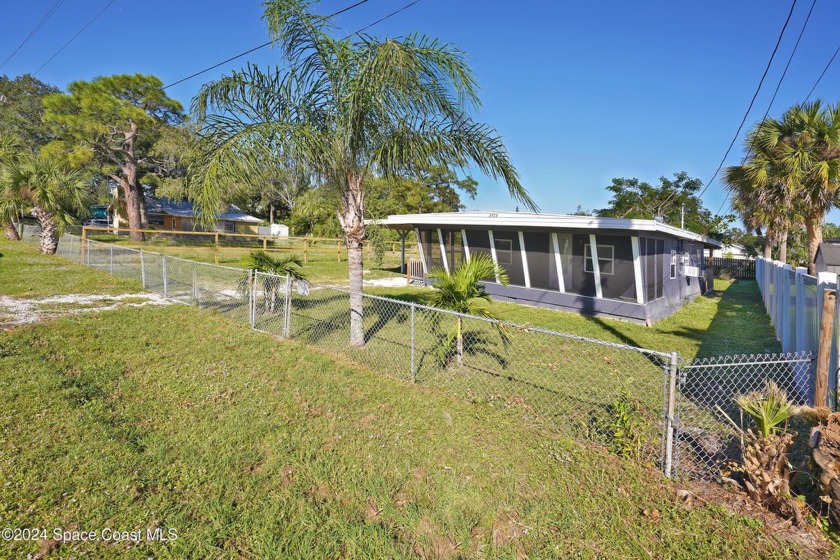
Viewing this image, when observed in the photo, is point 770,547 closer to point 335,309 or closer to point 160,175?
point 335,309

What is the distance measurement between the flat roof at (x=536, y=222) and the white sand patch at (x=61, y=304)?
7048mm

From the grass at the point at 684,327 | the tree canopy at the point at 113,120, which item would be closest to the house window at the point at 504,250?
the grass at the point at 684,327

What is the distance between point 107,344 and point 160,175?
28820mm

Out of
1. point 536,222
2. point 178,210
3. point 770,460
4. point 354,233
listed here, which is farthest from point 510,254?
point 178,210

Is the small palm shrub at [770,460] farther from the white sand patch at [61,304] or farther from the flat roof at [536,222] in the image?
the white sand patch at [61,304]

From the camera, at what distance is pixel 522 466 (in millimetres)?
3326

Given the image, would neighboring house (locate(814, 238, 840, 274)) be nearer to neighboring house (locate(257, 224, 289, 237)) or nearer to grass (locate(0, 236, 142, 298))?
grass (locate(0, 236, 142, 298))

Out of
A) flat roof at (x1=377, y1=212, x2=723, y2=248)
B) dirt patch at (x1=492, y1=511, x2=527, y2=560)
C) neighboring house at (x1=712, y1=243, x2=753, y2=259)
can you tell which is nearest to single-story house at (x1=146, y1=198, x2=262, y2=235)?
flat roof at (x1=377, y1=212, x2=723, y2=248)

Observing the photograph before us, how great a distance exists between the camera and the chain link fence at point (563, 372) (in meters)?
3.52

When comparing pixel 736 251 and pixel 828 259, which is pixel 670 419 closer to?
pixel 828 259

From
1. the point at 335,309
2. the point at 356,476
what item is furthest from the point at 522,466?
the point at 335,309

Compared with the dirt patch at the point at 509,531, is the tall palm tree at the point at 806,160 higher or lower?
higher

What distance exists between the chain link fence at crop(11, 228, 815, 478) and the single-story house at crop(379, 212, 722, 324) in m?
3.18

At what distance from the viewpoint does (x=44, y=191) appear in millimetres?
13961
